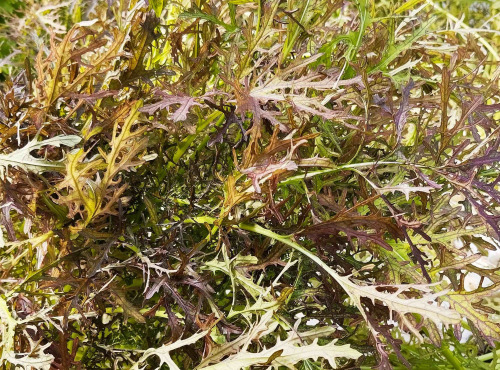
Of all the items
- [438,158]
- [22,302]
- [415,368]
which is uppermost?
[438,158]

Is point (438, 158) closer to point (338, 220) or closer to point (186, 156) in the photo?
point (338, 220)

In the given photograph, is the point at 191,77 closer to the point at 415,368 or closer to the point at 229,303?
the point at 229,303

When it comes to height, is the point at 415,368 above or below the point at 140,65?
below

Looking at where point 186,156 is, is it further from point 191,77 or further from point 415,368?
point 415,368

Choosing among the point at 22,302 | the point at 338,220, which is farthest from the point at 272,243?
the point at 22,302

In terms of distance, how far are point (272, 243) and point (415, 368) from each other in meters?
0.21

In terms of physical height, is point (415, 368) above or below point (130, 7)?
below

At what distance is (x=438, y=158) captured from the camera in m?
0.32

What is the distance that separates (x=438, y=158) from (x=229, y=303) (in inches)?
6.8

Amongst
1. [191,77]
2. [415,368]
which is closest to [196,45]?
[191,77]

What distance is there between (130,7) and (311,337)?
0.26 m

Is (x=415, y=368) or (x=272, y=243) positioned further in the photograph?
(x=415, y=368)

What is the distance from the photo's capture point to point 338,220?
31cm

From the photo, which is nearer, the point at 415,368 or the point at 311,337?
the point at 311,337
